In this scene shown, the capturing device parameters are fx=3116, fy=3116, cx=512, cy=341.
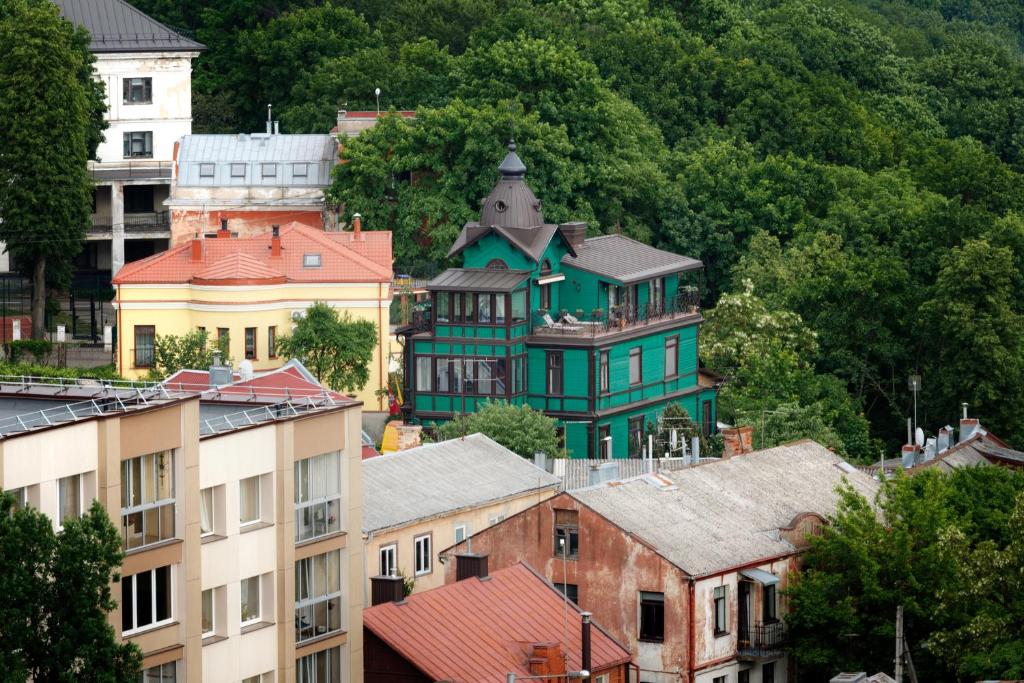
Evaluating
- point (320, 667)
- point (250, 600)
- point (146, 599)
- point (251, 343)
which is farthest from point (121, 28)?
point (146, 599)

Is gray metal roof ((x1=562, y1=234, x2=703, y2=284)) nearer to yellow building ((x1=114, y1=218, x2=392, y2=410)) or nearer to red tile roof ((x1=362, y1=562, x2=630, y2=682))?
yellow building ((x1=114, y1=218, x2=392, y2=410))

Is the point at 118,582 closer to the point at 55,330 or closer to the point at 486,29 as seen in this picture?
the point at 55,330

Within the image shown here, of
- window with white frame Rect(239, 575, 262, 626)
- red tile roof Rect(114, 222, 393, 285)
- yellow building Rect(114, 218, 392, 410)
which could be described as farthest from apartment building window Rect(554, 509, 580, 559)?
red tile roof Rect(114, 222, 393, 285)

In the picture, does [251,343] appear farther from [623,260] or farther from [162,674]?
[162,674]

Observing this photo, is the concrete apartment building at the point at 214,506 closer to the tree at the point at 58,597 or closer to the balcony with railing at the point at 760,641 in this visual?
the tree at the point at 58,597

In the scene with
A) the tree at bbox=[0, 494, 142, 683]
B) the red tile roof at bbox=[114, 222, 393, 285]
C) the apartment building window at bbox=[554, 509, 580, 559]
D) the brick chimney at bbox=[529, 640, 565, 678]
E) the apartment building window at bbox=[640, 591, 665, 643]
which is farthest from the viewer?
the red tile roof at bbox=[114, 222, 393, 285]

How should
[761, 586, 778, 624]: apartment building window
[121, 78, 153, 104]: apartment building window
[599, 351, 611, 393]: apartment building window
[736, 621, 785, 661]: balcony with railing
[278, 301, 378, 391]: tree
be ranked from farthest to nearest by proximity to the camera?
[121, 78, 153, 104]: apartment building window
[278, 301, 378, 391]: tree
[599, 351, 611, 393]: apartment building window
[761, 586, 778, 624]: apartment building window
[736, 621, 785, 661]: balcony with railing

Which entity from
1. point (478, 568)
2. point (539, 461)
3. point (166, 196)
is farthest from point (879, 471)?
point (166, 196)

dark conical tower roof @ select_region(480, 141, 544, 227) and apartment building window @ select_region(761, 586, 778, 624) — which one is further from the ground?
dark conical tower roof @ select_region(480, 141, 544, 227)
